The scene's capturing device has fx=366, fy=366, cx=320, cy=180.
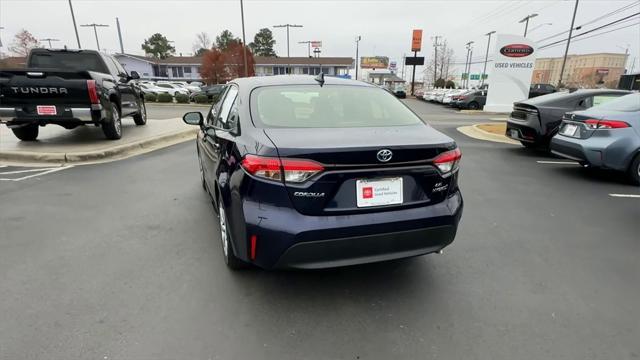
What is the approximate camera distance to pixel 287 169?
2.20m

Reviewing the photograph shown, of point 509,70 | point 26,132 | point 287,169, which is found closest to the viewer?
point 287,169

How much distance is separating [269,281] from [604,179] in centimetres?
608

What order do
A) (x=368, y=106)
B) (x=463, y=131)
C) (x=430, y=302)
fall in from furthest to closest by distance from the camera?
1. (x=463, y=131)
2. (x=368, y=106)
3. (x=430, y=302)

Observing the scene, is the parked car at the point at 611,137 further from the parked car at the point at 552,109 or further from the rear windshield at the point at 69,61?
the rear windshield at the point at 69,61

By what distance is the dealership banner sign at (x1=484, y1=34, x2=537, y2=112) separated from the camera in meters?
19.6

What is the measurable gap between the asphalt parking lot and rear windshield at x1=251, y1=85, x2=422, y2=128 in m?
1.23

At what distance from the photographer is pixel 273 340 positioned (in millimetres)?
2250

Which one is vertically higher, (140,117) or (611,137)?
(611,137)

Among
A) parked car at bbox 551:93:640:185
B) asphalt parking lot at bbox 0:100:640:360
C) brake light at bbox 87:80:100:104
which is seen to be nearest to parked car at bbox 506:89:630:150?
parked car at bbox 551:93:640:185

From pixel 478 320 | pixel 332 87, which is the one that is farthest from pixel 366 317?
pixel 332 87

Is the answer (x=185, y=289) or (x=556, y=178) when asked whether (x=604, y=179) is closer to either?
(x=556, y=178)

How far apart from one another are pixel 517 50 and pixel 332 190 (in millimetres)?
21348

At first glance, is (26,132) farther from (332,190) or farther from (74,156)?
(332,190)

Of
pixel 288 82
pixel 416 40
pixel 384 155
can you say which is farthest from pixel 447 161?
pixel 416 40
